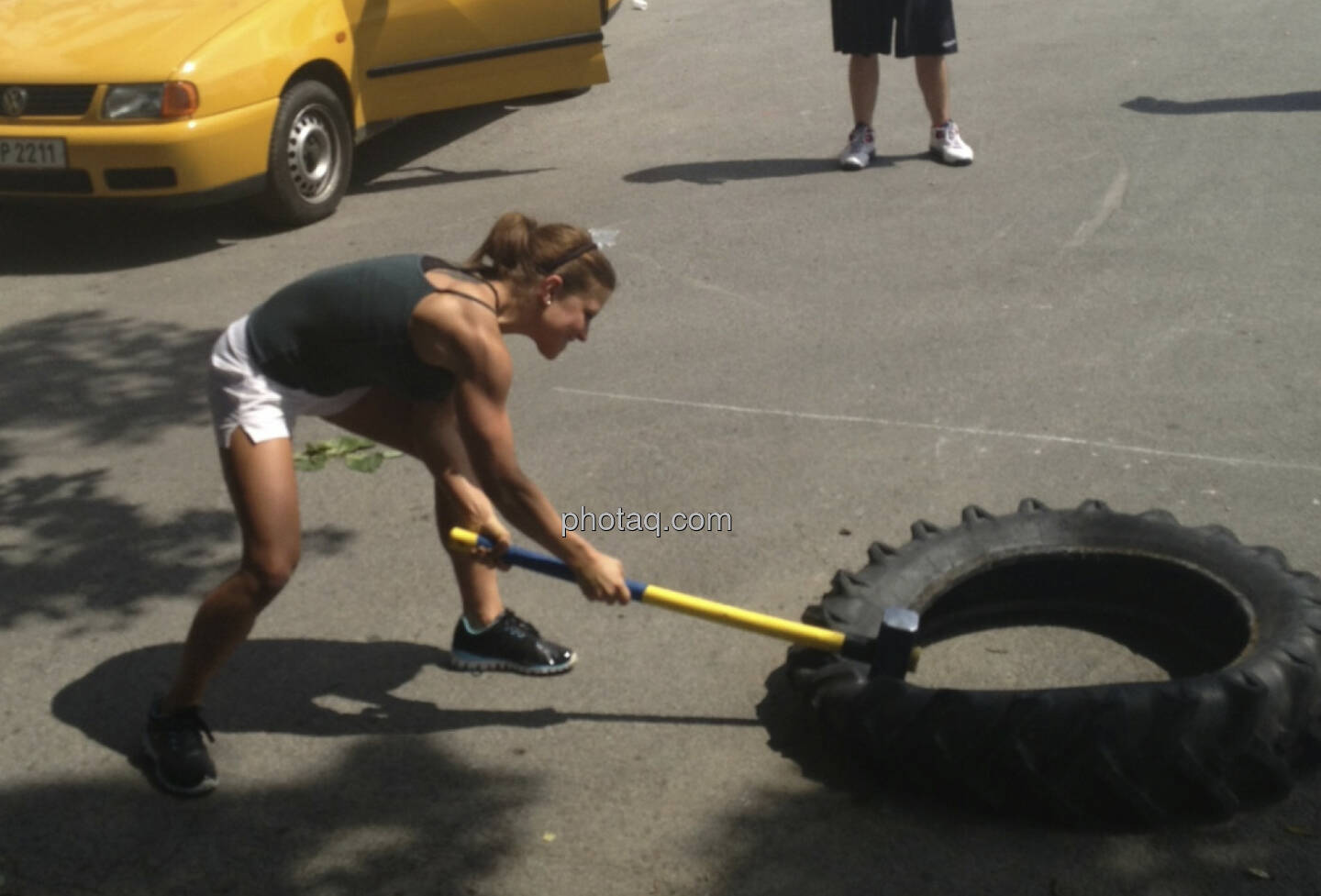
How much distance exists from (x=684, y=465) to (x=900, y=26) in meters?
4.18

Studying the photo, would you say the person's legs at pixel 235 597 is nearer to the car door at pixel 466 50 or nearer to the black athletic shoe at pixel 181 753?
the black athletic shoe at pixel 181 753

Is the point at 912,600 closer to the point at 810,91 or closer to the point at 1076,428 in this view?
the point at 1076,428

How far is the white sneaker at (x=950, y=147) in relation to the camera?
9.02m

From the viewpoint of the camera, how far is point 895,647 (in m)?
3.82

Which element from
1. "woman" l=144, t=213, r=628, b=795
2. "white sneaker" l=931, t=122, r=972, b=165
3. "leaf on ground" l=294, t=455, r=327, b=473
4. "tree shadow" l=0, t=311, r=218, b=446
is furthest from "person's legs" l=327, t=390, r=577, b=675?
"white sneaker" l=931, t=122, r=972, b=165

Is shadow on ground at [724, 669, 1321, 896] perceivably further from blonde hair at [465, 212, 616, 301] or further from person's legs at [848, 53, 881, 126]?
person's legs at [848, 53, 881, 126]

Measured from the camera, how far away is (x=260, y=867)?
368 centimetres

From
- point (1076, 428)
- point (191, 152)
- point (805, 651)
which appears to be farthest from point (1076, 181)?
point (805, 651)

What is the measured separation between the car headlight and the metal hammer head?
5.26 metres

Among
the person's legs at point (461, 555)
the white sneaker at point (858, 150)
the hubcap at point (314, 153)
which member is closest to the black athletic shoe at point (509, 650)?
the person's legs at point (461, 555)

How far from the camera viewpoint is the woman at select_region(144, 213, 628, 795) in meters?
3.67

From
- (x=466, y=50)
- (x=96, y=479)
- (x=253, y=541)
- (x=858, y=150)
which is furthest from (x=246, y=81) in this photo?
(x=253, y=541)

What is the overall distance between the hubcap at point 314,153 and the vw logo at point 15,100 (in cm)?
126

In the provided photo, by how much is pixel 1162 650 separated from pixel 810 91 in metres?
7.18
